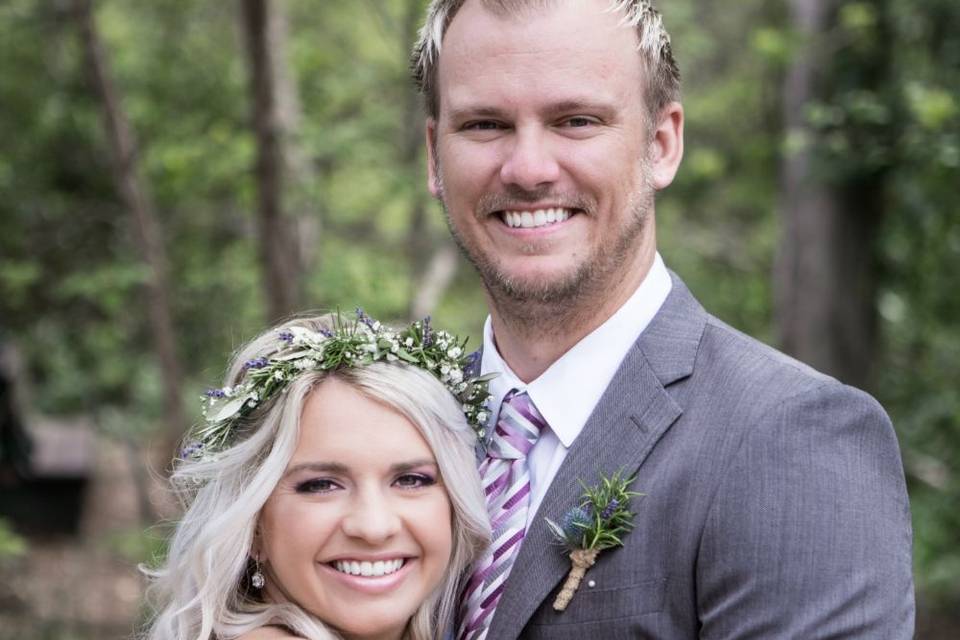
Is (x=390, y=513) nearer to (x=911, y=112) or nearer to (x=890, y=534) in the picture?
(x=890, y=534)

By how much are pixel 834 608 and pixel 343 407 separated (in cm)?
118

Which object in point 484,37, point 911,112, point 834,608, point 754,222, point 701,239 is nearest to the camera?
point 834,608

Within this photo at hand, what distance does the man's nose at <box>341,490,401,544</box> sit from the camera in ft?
8.50

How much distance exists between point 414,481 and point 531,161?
2.62ft

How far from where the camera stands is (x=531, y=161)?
2.68 metres

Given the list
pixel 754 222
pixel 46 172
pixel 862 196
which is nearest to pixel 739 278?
pixel 754 222

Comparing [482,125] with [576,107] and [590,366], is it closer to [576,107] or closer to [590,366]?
[576,107]

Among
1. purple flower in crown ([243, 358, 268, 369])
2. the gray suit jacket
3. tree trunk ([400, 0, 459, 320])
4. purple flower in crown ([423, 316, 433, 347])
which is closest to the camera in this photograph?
the gray suit jacket

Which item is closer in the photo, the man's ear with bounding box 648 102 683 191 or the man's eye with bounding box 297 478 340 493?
the man's eye with bounding box 297 478 340 493

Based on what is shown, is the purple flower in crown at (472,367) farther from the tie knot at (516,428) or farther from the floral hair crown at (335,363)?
the tie knot at (516,428)

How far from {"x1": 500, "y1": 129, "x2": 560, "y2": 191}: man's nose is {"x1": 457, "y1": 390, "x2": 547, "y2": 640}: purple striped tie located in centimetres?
53

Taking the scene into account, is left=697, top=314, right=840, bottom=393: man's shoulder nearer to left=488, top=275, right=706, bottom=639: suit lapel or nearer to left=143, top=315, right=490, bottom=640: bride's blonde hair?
left=488, top=275, right=706, bottom=639: suit lapel

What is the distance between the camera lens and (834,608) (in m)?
2.06

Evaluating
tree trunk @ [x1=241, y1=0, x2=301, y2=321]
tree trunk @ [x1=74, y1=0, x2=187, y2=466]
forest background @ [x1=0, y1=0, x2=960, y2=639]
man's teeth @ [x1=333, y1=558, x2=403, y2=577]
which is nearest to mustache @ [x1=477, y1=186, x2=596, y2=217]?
man's teeth @ [x1=333, y1=558, x2=403, y2=577]
